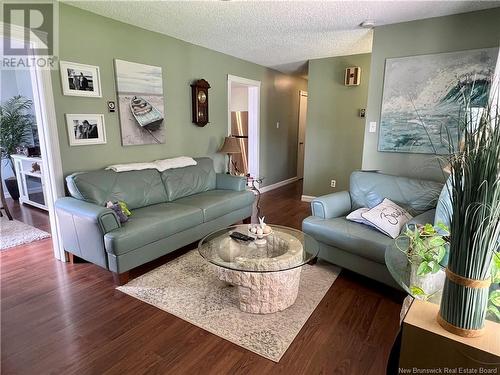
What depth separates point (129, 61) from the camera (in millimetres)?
3236

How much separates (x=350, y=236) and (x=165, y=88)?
2854 millimetres

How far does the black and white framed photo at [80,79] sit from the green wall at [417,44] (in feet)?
9.93

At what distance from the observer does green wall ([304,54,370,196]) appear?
→ 4.46 metres

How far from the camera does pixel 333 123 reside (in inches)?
185

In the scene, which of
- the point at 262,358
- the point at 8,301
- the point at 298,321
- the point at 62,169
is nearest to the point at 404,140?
the point at 298,321

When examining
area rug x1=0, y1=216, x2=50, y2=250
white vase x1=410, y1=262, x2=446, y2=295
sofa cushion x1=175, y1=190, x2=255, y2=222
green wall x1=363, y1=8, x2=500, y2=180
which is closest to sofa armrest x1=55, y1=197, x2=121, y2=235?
sofa cushion x1=175, y1=190, x2=255, y2=222

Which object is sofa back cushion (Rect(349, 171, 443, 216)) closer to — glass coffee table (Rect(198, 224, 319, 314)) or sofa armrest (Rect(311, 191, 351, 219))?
sofa armrest (Rect(311, 191, 351, 219))

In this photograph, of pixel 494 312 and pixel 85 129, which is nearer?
pixel 494 312

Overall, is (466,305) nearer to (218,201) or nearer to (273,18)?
(218,201)

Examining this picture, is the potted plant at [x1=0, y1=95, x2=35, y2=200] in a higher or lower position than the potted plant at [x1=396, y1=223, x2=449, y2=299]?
higher

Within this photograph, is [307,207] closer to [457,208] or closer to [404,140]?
[404,140]

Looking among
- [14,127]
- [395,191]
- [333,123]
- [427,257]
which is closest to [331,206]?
[395,191]

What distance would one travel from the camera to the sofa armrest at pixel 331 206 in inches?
109

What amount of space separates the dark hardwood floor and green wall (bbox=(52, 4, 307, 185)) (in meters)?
1.25
